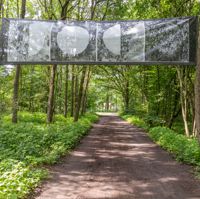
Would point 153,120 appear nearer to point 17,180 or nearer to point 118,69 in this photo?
point 17,180

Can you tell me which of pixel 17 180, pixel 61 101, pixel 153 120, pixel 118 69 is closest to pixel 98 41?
pixel 17 180

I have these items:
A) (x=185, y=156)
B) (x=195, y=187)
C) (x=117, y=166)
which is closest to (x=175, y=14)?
(x=185, y=156)

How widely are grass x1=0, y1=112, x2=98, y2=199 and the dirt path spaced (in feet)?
1.25

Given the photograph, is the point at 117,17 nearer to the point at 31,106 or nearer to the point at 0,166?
the point at 0,166

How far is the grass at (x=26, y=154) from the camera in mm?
5945

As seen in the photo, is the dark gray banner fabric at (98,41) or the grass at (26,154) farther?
the dark gray banner fabric at (98,41)

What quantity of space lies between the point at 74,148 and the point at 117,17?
10.6m

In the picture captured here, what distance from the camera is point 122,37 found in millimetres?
10859

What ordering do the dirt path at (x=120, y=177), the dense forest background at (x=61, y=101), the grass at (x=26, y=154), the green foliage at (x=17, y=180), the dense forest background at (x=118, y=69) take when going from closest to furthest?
the green foliage at (x=17, y=180), the grass at (x=26, y=154), the dirt path at (x=120, y=177), the dense forest background at (x=61, y=101), the dense forest background at (x=118, y=69)

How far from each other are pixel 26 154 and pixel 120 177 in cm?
353

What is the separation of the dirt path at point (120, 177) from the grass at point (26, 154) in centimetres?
38

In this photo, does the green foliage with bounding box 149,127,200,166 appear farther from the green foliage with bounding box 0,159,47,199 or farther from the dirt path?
the green foliage with bounding box 0,159,47,199

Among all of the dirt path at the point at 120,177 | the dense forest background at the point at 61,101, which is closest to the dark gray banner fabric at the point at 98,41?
the dense forest background at the point at 61,101

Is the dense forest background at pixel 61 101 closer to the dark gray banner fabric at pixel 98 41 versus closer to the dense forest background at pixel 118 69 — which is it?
the dense forest background at pixel 118 69
